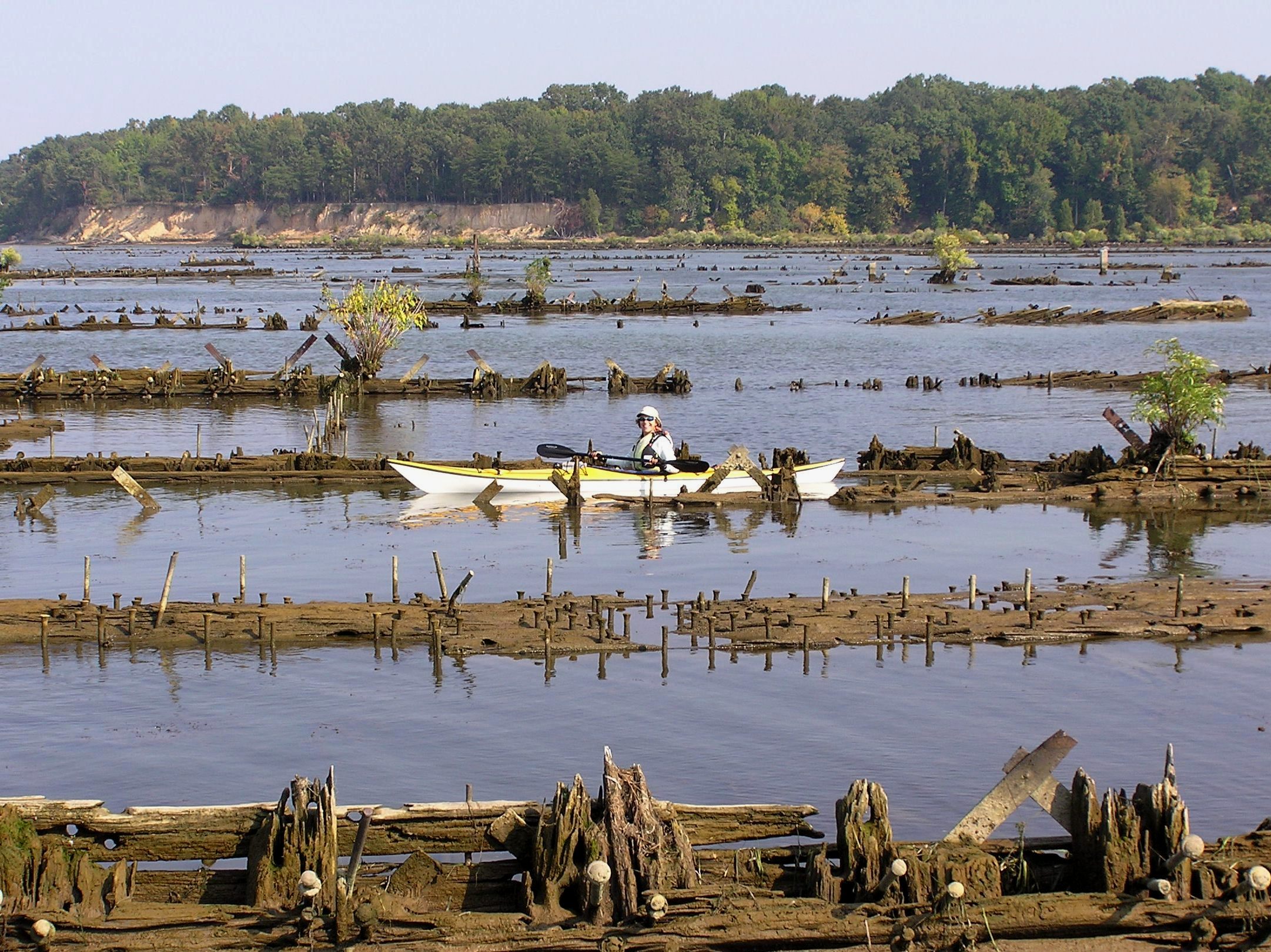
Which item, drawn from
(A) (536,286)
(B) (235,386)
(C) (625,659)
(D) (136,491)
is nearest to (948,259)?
(A) (536,286)

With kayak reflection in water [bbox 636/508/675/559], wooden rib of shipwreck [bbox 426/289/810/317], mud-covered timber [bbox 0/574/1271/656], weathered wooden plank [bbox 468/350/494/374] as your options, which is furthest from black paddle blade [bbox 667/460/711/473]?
wooden rib of shipwreck [bbox 426/289/810/317]

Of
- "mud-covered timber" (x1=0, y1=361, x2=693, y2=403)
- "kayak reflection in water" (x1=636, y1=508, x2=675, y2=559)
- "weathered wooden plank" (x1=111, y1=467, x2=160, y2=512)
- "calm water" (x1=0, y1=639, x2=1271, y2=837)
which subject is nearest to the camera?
"calm water" (x1=0, y1=639, x2=1271, y2=837)

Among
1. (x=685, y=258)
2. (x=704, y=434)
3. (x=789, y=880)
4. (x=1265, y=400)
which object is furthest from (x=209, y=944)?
(x=685, y=258)

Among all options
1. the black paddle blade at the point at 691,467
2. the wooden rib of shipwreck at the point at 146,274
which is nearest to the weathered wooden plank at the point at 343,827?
the black paddle blade at the point at 691,467

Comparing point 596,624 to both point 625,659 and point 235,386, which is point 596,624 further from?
point 235,386

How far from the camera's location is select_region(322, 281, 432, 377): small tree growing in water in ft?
165

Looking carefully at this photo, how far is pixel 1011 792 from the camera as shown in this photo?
1265 cm

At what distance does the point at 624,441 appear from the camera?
142 feet

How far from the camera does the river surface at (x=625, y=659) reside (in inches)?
691

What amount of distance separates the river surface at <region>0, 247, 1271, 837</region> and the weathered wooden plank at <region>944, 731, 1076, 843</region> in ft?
10.5

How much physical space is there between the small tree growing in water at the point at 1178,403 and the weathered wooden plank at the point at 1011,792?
69.0 feet

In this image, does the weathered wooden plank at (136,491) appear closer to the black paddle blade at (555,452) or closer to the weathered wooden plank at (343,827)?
the black paddle blade at (555,452)

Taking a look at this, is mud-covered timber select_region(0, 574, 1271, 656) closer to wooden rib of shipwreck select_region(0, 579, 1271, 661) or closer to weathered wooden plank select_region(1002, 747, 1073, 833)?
wooden rib of shipwreck select_region(0, 579, 1271, 661)

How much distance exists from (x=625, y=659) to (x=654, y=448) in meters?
11.8
